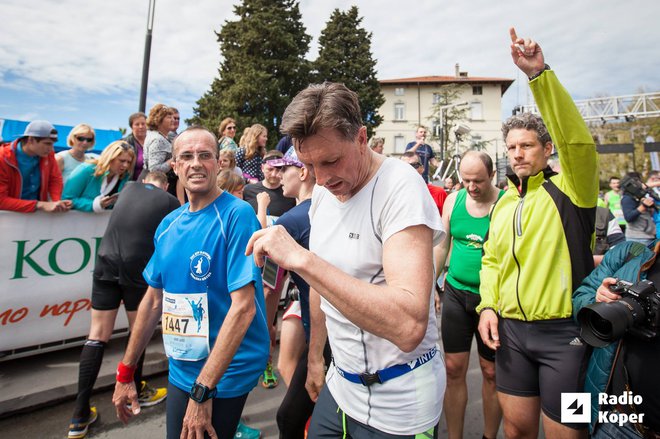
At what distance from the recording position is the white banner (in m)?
3.46

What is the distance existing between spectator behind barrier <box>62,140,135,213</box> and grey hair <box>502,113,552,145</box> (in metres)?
3.81

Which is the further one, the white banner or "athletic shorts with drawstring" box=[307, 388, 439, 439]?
the white banner

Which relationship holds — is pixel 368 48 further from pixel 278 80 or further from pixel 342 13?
pixel 278 80

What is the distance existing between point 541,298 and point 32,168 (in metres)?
4.58

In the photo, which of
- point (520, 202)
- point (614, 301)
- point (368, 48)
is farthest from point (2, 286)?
point (368, 48)

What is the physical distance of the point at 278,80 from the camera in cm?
2566

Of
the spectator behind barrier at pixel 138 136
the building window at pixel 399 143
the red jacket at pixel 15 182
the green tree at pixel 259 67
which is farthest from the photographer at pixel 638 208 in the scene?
the building window at pixel 399 143

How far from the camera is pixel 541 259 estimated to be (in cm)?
201

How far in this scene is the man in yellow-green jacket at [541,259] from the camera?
1788mm

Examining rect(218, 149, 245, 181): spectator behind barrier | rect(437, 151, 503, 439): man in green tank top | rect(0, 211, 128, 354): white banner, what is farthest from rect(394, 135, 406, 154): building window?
rect(437, 151, 503, 439): man in green tank top

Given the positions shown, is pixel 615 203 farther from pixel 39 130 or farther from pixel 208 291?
pixel 39 130

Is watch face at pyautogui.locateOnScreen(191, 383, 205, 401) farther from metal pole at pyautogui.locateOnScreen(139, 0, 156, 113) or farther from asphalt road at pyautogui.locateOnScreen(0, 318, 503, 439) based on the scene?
metal pole at pyautogui.locateOnScreen(139, 0, 156, 113)

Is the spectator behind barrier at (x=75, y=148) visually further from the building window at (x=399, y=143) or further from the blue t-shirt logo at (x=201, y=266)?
the building window at (x=399, y=143)

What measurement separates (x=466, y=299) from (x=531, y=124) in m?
1.30
